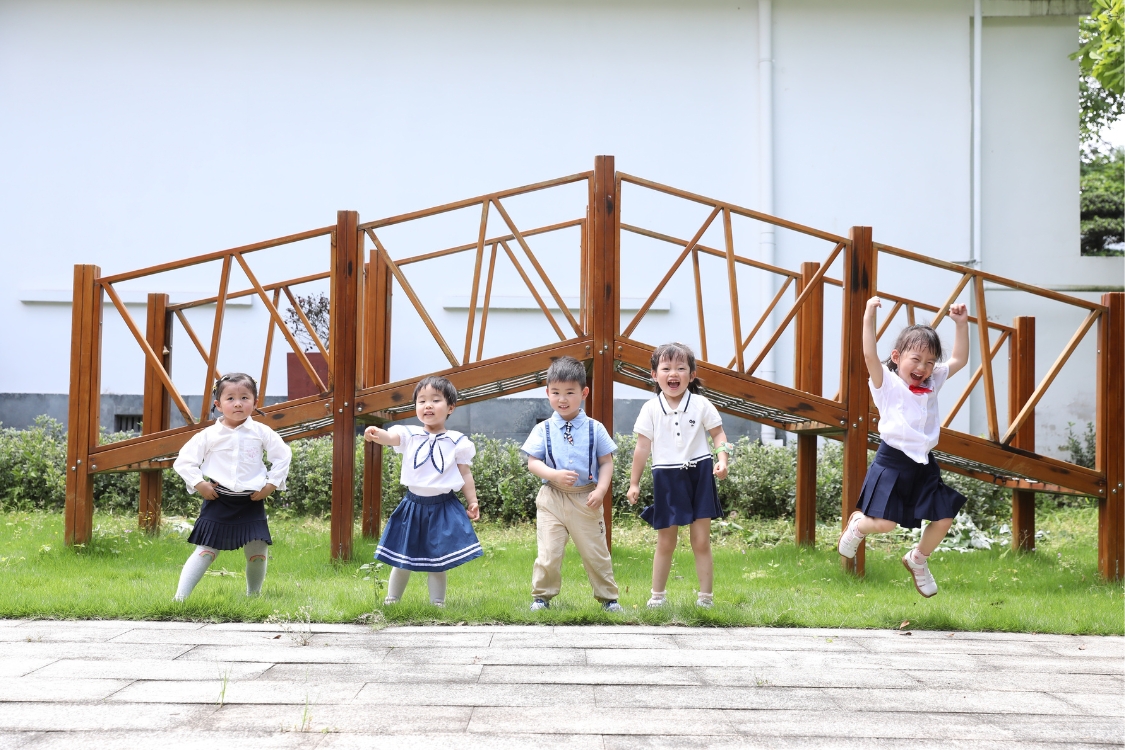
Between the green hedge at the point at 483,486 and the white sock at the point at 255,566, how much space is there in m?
3.72

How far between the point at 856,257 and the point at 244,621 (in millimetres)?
4013

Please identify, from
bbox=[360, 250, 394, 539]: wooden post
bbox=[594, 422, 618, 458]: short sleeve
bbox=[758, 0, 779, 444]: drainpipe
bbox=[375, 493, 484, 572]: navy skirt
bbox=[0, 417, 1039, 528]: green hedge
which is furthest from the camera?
bbox=[758, 0, 779, 444]: drainpipe

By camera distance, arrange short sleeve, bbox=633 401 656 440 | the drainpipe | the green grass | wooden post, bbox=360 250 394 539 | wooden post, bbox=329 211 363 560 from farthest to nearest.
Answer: the drainpipe, wooden post, bbox=360 250 394 539, wooden post, bbox=329 211 363 560, short sleeve, bbox=633 401 656 440, the green grass

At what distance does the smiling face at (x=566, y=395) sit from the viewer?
479cm

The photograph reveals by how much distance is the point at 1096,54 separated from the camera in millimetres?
9664

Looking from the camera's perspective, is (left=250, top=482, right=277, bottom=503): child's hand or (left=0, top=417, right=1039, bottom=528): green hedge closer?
(left=250, top=482, right=277, bottom=503): child's hand

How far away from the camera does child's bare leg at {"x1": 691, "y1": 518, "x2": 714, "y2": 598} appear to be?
16.1ft

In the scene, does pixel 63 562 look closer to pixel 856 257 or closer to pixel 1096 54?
pixel 856 257

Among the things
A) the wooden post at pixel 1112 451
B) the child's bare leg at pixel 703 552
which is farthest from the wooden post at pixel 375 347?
the wooden post at pixel 1112 451

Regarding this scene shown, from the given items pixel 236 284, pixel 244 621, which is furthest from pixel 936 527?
pixel 236 284

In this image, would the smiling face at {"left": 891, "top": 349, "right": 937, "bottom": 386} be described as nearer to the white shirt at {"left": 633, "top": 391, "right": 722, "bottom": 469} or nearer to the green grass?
the white shirt at {"left": 633, "top": 391, "right": 722, "bottom": 469}

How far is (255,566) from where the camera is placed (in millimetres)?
5023

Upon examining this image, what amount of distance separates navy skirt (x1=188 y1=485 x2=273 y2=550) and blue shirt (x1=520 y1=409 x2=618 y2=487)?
1.36m

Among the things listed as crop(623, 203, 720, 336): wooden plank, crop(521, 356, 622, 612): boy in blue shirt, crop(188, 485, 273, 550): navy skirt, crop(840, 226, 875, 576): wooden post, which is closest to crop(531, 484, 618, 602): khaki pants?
crop(521, 356, 622, 612): boy in blue shirt
